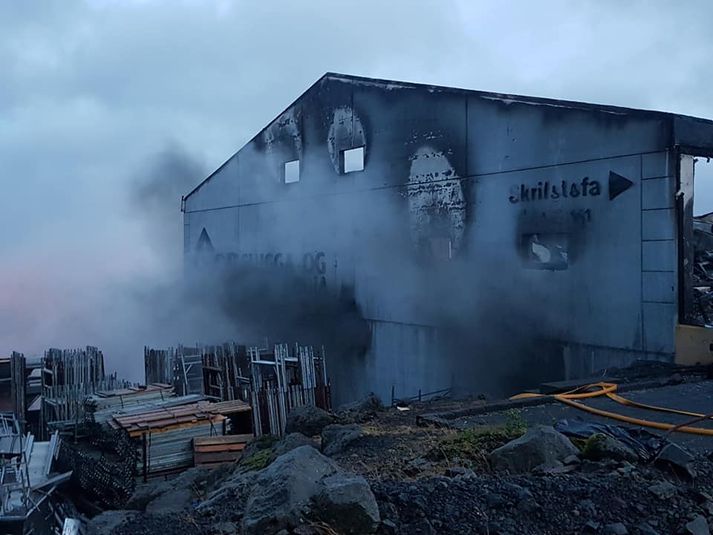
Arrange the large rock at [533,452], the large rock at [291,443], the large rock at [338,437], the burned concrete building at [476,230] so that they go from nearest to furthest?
the large rock at [533,452] < the large rock at [338,437] < the large rock at [291,443] < the burned concrete building at [476,230]

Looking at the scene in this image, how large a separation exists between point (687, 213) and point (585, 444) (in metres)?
6.04

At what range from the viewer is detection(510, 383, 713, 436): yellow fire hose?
593 centimetres

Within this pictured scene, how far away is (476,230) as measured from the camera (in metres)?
12.9

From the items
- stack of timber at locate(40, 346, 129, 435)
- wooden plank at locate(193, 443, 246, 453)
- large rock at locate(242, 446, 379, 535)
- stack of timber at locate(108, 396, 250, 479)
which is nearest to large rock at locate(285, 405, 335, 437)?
wooden plank at locate(193, 443, 246, 453)

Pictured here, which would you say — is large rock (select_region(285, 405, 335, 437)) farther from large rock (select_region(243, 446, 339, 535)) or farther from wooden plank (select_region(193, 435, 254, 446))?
large rock (select_region(243, 446, 339, 535))

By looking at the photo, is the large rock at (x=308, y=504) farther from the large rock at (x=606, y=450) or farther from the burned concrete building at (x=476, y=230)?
the burned concrete building at (x=476, y=230)

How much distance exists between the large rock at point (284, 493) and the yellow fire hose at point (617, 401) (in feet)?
10.3

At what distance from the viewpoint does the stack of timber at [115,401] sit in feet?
35.0

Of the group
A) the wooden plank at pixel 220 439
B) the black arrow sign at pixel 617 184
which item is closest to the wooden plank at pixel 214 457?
the wooden plank at pixel 220 439

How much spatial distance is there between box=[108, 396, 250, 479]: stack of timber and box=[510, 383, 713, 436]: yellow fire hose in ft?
14.4

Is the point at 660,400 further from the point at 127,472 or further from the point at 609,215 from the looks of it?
the point at 127,472

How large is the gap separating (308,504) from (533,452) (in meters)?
1.73

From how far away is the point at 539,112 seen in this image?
38.3ft

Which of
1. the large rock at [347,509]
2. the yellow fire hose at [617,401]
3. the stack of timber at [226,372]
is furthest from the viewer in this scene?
the stack of timber at [226,372]
